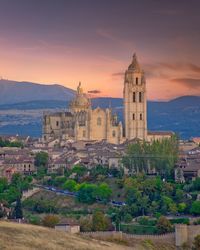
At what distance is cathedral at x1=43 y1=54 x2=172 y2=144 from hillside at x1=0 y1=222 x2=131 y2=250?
41109 millimetres

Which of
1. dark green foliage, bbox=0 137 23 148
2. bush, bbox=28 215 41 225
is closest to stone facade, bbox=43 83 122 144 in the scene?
dark green foliage, bbox=0 137 23 148

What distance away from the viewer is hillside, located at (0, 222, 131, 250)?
38406 millimetres

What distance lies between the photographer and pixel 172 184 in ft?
192

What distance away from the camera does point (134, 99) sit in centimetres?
8612

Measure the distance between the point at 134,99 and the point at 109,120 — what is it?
11.1 feet

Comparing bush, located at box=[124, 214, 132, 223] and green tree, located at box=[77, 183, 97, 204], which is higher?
green tree, located at box=[77, 183, 97, 204]

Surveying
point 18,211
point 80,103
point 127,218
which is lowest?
point 127,218

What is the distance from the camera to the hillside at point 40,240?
38.4 meters

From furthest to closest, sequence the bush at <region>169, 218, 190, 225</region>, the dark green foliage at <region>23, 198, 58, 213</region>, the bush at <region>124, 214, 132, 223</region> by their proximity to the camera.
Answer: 1. the dark green foliage at <region>23, 198, 58, 213</region>
2. the bush at <region>124, 214, 132, 223</region>
3. the bush at <region>169, 218, 190, 225</region>

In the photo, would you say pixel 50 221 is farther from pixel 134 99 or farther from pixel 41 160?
pixel 134 99

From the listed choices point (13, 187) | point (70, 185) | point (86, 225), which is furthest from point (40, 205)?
point (86, 225)

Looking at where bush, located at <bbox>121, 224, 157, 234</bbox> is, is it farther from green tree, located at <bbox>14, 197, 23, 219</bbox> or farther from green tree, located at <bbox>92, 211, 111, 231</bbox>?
green tree, located at <bbox>14, 197, 23, 219</bbox>

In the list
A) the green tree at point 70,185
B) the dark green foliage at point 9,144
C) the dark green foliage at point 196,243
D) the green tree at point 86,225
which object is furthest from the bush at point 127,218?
the dark green foliage at point 9,144

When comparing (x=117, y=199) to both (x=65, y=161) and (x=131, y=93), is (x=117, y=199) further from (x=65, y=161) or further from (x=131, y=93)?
(x=131, y=93)
